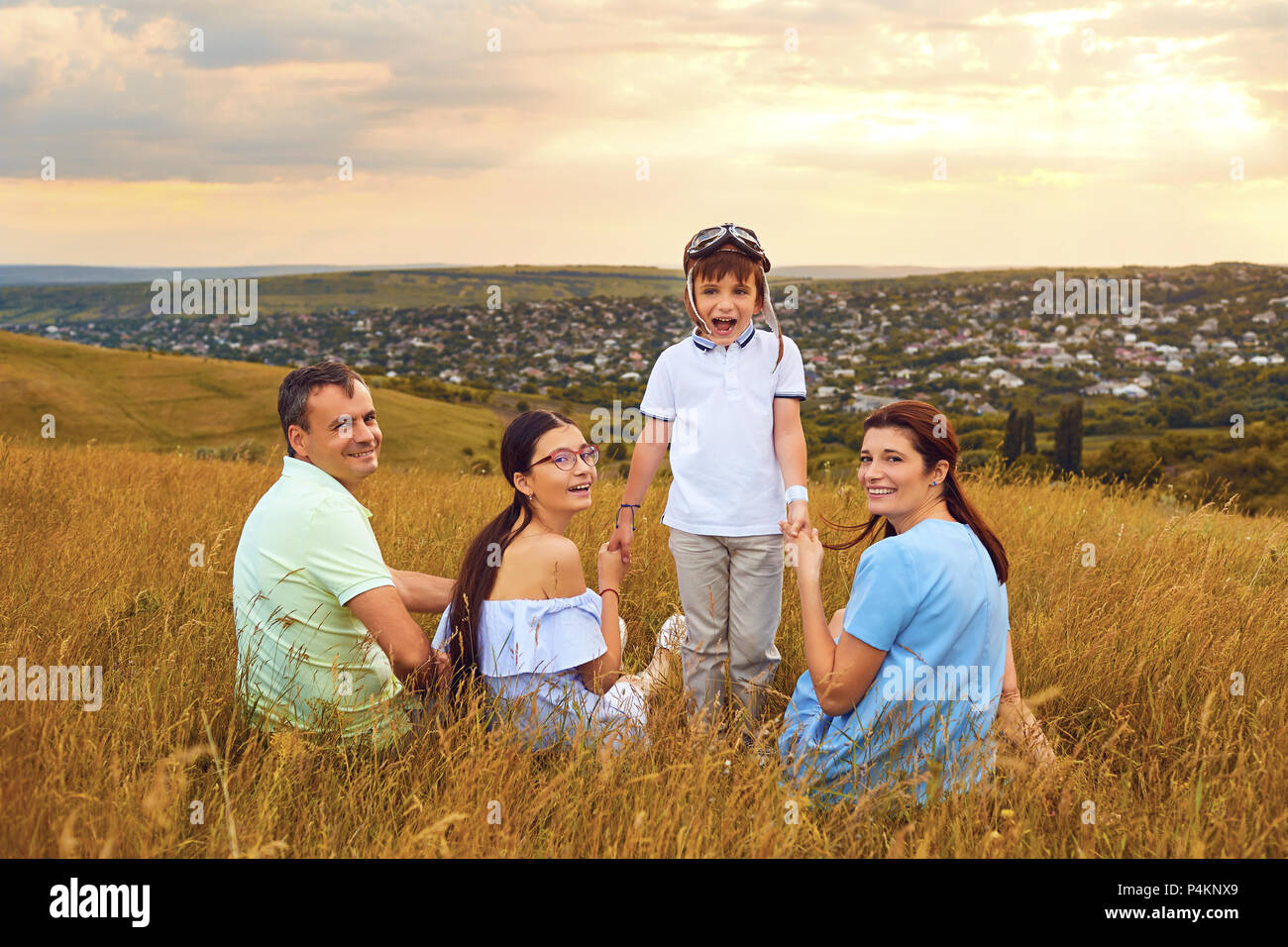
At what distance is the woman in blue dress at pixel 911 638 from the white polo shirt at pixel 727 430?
2.49 feet

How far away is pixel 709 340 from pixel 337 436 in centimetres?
162

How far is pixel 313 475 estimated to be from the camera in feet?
9.42

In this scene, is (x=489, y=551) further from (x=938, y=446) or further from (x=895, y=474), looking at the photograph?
(x=938, y=446)

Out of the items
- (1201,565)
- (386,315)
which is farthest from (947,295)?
(1201,565)

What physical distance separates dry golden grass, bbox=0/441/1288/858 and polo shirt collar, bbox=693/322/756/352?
1.52 metres

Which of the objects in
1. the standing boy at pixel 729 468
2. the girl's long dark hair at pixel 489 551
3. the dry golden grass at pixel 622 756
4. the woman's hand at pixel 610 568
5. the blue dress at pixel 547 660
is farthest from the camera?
the standing boy at pixel 729 468

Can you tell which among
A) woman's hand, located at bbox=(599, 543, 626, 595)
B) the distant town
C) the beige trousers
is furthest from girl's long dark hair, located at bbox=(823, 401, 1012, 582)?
the distant town

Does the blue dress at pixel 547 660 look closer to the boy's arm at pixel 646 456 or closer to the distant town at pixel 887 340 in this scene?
the boy's arm at pixel 646 456

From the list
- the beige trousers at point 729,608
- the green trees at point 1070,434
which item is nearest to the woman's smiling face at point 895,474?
the beige trousers at point 729,608

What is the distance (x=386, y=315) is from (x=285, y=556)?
115m

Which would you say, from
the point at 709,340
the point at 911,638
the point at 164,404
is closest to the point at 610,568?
the point at 709,340

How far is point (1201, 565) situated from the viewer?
5.37 m

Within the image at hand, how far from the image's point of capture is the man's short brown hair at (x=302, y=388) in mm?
2922
